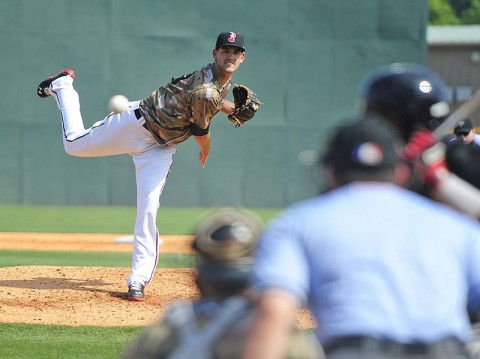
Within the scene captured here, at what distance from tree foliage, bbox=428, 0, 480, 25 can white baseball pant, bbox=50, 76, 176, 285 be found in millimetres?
36341

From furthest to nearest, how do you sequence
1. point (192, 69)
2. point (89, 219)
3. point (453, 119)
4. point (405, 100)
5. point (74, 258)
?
point (192, 69) < point (89, 219) < point (74, 258) < point (405, 100) < point (453, 119)

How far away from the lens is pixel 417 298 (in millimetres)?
1758

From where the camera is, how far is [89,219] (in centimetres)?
1411

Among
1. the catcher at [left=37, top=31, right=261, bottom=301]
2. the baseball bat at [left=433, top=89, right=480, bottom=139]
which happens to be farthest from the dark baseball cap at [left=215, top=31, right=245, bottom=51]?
the baseball bat at [left=433, top=89, right=480, bottom=139]

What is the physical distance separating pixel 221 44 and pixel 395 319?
433 centimetres

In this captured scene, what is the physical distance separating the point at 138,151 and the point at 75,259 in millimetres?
3155

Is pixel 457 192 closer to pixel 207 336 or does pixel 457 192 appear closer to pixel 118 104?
pixel 207 336

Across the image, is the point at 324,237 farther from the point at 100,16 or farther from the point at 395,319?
the point at 100,16

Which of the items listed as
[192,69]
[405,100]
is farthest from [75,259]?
[192,69]

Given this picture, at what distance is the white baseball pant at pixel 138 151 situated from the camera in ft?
18.7

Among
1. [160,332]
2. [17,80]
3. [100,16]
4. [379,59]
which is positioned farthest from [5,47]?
[160,332]

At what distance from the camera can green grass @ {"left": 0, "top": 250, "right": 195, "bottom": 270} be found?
8.14m

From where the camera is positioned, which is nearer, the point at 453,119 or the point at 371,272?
the point at 371,272

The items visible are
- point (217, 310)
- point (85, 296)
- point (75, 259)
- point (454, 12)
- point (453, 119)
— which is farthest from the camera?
point (454, 12)
